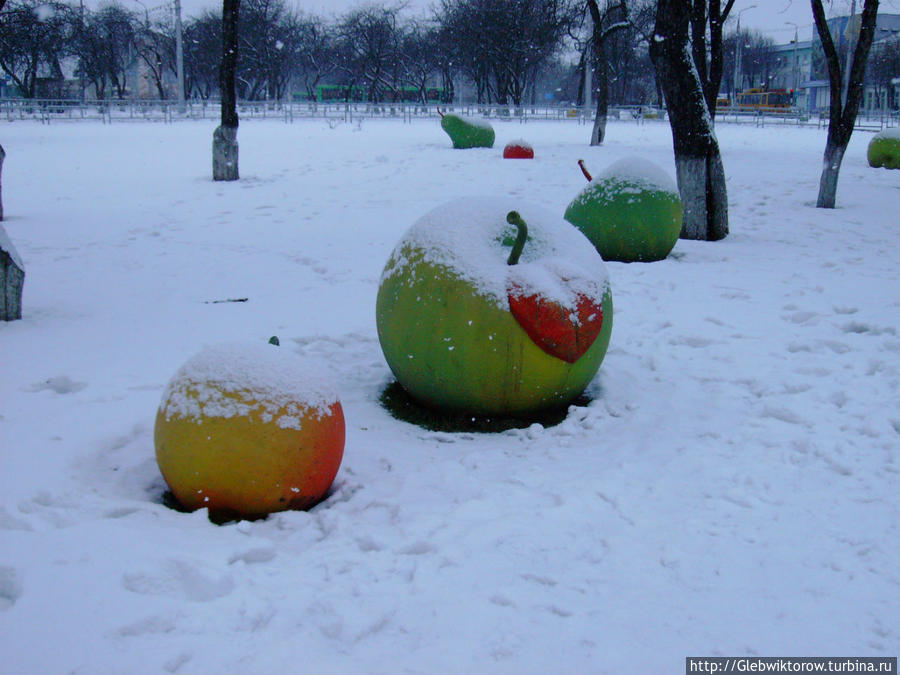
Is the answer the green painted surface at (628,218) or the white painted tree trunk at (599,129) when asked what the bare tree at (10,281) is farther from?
the white painted tree trunk at (599,129)

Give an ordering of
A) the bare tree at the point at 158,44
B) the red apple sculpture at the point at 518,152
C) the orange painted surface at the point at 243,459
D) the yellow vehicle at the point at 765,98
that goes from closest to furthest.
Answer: the orange painted surface at the point at 243,459 < the red apple sculpture at the point at 518,152 < the bare tree at the point at 158,44 < the yellow vehicle at the point at 765,98

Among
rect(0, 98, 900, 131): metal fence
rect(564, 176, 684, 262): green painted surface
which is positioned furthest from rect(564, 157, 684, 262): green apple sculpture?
rect(0, 98, 900, 131): metal fence

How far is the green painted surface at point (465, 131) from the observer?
20.9 m

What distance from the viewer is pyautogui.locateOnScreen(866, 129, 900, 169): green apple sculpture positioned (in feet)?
56.5

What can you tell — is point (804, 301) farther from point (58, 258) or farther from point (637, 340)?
point (58, 258)

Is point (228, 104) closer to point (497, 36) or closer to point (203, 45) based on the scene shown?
point (497, 36)

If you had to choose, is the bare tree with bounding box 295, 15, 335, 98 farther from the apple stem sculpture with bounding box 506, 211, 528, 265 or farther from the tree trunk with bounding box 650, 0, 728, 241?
the apple stem sculpture with bounding box 506, 211, 528, 265

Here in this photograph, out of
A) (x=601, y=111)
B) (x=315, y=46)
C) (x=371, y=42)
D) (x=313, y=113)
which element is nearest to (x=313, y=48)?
(x=315, y=46)

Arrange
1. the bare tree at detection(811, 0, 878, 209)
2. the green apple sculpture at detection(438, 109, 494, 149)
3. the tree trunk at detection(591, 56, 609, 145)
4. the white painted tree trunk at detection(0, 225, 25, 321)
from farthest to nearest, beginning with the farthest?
the tree trunk at detection(591, 56, 609, 145)
the green apple sculpture at detection(438, 109, 494, 149)
the bare tree at detection(811, 0, 878, 209)
the white painted tree trunk at detection(0, 225, 25, 321)

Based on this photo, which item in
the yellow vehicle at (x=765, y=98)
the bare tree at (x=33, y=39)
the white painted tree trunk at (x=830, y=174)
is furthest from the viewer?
the yellow vehicle at (x=765, y=98)

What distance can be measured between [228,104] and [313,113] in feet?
95.9

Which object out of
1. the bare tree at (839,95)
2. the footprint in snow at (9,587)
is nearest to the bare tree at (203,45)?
the bare tree at (839,95)

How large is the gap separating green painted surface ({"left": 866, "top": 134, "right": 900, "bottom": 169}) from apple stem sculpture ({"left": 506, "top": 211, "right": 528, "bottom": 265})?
53.9 feet

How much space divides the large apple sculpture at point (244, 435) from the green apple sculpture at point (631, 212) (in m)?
5.66
